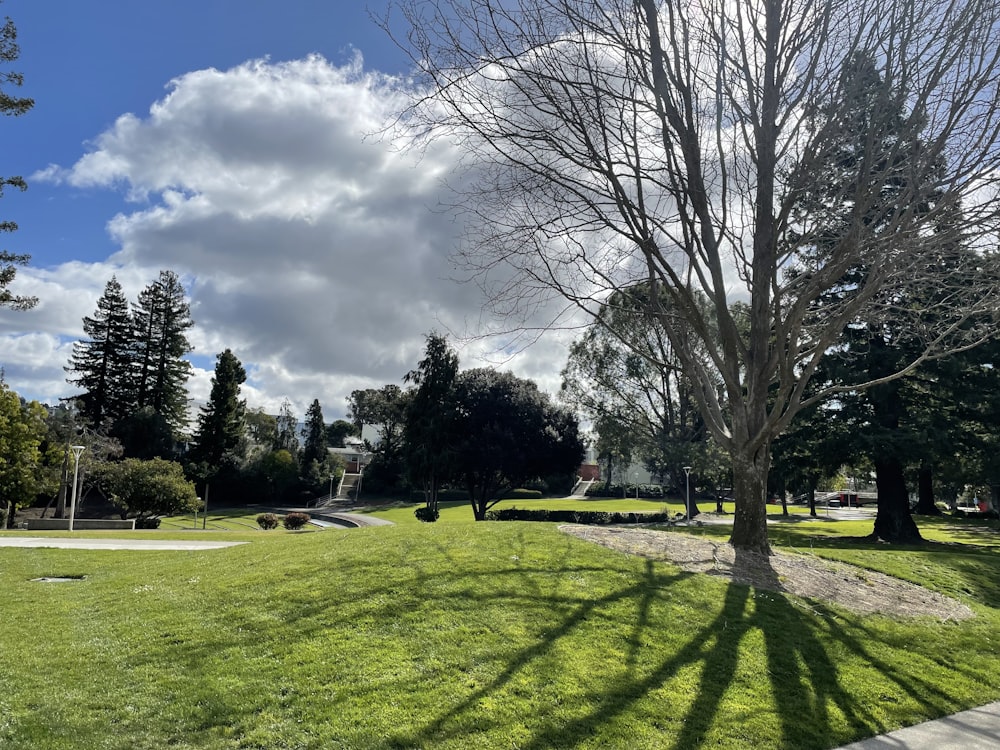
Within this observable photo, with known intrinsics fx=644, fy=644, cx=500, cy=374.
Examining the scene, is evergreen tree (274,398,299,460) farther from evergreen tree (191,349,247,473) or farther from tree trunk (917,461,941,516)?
tree trunk (917,461,941,516)

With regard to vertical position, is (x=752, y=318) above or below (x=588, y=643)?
above

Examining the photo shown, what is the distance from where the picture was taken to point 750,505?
10.6m

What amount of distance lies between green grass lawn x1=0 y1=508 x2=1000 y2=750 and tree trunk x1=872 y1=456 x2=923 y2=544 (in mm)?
13493

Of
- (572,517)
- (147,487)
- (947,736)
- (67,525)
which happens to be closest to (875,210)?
(947,736)

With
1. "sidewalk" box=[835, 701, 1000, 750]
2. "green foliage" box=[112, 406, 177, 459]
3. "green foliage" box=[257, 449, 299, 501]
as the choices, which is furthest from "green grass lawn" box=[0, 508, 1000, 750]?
"green foliage" box=[257, 449, 299, 501]

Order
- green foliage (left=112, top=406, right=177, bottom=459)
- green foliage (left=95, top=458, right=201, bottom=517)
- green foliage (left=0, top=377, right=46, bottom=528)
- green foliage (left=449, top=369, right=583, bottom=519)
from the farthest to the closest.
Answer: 1. green foliage (left=112, top=406, right=177, bottom=459)
2. green foliage (left=449, top=369, right=583, bottom=519)
3. green foliage (left=95, top=458, right=201, bottom=517)
4. green foliage (left=0, top=377, right=46, bottom=528)

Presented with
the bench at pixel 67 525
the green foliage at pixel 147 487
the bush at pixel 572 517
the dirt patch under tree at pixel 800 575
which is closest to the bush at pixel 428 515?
the bush at pixel 572 517

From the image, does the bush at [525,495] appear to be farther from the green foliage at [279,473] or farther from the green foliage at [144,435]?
the green foliage at [144,435]

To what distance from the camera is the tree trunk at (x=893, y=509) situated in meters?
21.7

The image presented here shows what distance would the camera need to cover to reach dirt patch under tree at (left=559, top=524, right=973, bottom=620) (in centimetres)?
870

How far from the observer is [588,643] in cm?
596

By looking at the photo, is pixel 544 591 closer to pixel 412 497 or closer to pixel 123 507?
pixel 123 507

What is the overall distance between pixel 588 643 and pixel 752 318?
7.16 m

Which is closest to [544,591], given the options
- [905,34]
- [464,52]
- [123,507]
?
[464,52]
